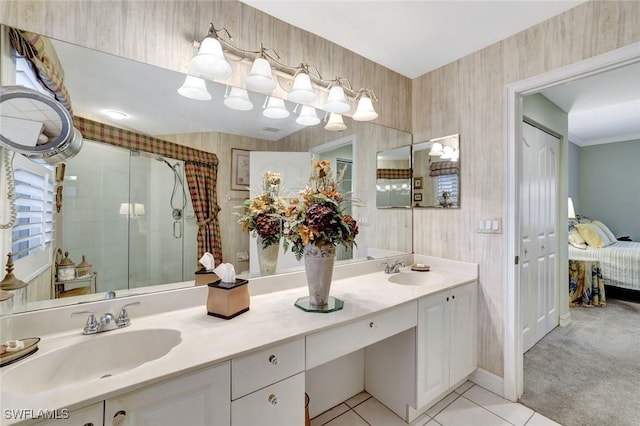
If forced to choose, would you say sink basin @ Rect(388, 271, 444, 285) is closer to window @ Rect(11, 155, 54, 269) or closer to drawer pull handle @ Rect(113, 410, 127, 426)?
drawer pull handle @ Rect(113, 410, 127, 426)

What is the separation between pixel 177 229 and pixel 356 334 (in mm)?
1074

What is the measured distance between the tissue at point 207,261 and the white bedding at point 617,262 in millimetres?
4834

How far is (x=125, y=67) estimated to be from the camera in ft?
4.38

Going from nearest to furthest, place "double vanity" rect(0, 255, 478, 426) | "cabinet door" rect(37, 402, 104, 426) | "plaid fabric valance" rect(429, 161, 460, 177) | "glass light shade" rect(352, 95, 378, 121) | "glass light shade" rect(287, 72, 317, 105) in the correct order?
"cabinet door" rect(37, 402, 104, 426)
"double vanity" rect(0, 255, 478, 426)
"glass light shade" rect(287, 72, 317, 105)
"glass light shade" rect(352, 95, 378, 121)
"plaid fabric valance" rect(429, 161, 460, 177)

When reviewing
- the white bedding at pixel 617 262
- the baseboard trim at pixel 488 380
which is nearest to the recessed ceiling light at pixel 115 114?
the baseboard trim at pixel 488 380

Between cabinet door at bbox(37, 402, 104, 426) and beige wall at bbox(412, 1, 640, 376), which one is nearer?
cabinet door at bbox(37, 402, 104, 426)

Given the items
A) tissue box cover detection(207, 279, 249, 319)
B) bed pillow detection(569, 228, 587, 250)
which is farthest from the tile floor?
bed pillow detection(569, 228, 587, 250)

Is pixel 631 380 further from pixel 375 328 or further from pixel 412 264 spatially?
pixel 375 328

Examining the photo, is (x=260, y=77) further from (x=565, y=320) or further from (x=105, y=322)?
(x=565, y=320)

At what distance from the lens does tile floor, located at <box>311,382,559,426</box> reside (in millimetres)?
1751

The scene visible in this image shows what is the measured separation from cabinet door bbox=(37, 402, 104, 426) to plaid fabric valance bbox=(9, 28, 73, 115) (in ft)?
3.73

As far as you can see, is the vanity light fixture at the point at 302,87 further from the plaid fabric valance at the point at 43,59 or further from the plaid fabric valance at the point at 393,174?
the plaid fabric valance at the point at 43,59

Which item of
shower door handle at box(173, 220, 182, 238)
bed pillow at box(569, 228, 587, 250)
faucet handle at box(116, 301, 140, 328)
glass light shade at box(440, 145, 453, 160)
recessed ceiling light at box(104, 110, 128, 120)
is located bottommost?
faucet handle at box(116, 301, 140, 328)

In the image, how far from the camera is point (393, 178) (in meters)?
2.56
